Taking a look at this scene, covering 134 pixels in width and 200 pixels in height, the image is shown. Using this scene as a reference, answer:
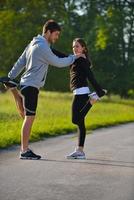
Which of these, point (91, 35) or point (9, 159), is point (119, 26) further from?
point (9, 159)

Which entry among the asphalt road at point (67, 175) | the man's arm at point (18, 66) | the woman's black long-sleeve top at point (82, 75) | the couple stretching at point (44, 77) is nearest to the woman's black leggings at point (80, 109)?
the couple stretching at point (44, 77)

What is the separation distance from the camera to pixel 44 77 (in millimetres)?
9656

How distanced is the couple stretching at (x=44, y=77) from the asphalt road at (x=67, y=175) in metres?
0.46

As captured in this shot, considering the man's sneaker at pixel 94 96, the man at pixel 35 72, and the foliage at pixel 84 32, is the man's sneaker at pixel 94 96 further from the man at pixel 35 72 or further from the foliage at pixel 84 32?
the foliage at pixel 84 32

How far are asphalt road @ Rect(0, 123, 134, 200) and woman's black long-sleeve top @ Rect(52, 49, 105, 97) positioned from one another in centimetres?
101

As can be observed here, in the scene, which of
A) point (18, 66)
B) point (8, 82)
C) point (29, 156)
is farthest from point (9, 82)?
point (29, 156)

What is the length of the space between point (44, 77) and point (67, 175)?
218 cm

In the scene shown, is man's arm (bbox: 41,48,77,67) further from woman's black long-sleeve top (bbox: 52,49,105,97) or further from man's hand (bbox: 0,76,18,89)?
man's hand (bbox: 0,76,18,89)

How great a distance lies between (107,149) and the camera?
11.2 metres

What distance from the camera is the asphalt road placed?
6629 millimetres

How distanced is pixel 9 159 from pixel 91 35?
5850 cm

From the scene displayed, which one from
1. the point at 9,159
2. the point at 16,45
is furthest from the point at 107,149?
the point at 16,45

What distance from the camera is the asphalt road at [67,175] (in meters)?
6.63

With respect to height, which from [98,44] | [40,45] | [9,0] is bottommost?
[98,44]
